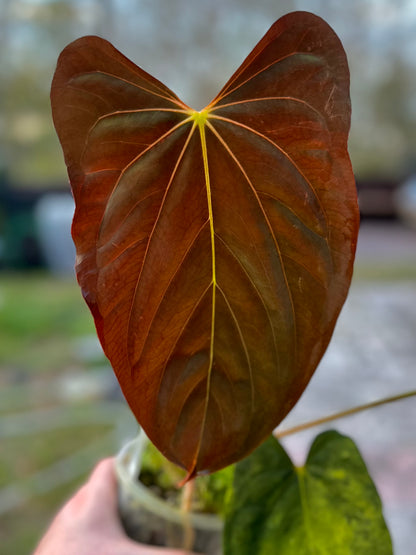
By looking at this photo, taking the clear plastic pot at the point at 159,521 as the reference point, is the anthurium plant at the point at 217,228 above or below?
above

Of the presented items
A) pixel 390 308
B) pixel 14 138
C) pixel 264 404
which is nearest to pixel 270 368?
pixel 264 404

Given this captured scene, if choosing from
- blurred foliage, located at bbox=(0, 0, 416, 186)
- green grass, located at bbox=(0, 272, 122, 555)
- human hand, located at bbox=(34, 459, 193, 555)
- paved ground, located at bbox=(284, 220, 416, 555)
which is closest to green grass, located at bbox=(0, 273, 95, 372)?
green grass, located at bbox=(0, 272, 122, 555)

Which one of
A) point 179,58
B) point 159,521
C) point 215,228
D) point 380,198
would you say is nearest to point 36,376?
point 159,521

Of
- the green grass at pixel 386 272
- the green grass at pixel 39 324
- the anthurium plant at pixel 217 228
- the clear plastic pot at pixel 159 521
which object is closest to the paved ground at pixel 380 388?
the green grass at pixel 386 272

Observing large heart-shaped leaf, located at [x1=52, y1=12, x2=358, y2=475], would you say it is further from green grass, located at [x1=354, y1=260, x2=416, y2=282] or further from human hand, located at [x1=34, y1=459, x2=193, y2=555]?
green grass, located at [x1=354, y1=260, x2=416, y2=282]

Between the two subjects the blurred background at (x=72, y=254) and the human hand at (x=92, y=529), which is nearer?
the human hand at (x=92, y=529)

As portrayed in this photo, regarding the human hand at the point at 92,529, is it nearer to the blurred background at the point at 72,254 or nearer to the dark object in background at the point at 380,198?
the blurred background at the point at 72,254
